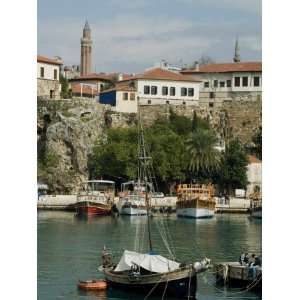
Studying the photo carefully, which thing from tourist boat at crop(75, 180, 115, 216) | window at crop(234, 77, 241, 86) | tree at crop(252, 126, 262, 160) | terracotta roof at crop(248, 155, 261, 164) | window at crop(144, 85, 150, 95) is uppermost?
window at crop(234, 77, 241, 86)

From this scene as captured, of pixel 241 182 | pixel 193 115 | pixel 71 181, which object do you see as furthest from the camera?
pixel 193 115

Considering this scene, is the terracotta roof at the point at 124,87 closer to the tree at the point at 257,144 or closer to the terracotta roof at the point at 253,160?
the tree at the point at 257,144

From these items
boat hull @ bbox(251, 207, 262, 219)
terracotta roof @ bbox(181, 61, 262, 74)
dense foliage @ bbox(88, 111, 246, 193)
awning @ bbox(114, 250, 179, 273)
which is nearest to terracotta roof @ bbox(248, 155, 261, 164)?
dense foliage @ bbox(88, 111, 246, 193)

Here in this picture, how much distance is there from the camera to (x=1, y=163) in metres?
5.26

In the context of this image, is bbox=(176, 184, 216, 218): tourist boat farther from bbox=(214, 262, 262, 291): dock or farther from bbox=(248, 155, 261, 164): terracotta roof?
bbox=(214, 262, 262, 291): dock

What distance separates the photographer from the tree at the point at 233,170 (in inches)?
600

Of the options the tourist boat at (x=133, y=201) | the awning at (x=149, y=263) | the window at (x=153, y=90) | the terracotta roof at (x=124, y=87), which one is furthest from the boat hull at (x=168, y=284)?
the window at (x=153, y=90)

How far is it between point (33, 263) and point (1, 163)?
63 centimetres

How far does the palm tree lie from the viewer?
1578 centimetres

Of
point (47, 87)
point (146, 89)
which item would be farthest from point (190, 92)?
point (47, 87)

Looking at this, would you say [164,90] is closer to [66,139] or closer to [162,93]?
[162,93]

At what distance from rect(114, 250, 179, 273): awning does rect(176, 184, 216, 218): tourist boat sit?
25.5ft
